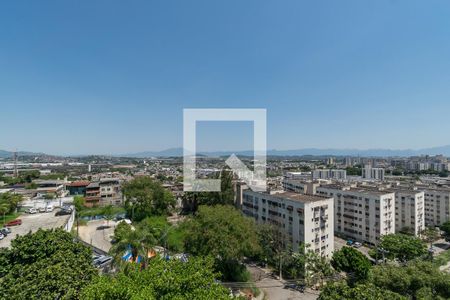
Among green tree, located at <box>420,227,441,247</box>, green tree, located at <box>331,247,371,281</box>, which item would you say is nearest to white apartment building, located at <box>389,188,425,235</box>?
green tree, located at <box>420,227,441,247</box>

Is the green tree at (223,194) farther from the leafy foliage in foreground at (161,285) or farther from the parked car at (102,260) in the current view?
the leafy foliage in foreground at (161,285)

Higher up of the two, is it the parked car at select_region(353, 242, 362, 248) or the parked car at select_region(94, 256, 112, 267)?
the parked car at select_region(94, 256, 112, 267)

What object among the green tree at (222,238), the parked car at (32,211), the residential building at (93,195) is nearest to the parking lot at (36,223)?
the parked car at (32,211)

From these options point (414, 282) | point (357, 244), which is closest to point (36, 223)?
point (414, 282)

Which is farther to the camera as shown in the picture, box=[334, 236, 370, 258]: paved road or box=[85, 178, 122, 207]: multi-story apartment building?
box=[85, 178, 122, 207]: multi-story apartment building

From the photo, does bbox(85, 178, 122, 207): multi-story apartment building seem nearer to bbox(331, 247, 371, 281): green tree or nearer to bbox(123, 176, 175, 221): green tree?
bbox(123, 176, 175, 221): green tree

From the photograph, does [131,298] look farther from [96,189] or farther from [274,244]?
[96,189]

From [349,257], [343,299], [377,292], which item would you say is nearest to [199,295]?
[343,299]
